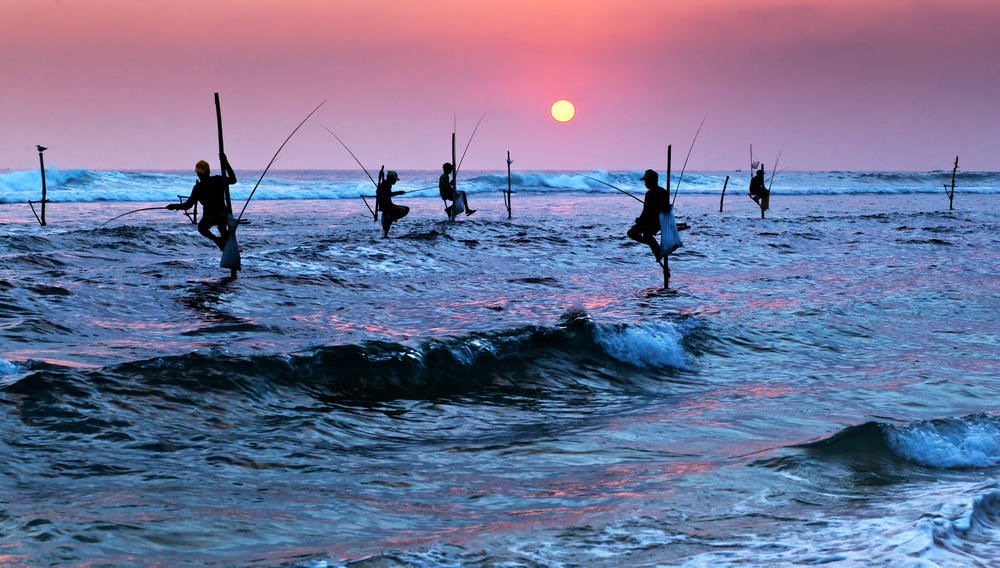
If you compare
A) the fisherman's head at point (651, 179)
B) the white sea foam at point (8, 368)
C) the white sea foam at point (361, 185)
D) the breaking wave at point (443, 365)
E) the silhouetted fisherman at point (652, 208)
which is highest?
the white sea foam at point (361, 185)

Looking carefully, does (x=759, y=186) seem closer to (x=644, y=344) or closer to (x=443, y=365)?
(x=644, y=344)

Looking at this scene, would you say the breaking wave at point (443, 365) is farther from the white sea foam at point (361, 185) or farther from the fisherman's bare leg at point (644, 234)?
the white sea foam at point (361, 185)

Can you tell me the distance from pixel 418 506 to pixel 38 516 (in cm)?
169

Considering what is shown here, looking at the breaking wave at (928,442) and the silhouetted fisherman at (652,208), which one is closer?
the breaking wave at (928,442)

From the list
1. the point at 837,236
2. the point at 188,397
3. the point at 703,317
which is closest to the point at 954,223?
the point at 837,236

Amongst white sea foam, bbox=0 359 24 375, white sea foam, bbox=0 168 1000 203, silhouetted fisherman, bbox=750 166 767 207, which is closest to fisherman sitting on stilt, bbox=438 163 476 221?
white sea foam, bbox=0 168 1000 203

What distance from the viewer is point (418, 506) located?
3727 mm

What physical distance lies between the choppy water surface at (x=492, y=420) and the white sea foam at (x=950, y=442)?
0.02 m

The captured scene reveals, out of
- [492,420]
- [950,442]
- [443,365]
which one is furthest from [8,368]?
[950,442]

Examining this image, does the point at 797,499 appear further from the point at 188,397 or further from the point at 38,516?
the point at 188,397

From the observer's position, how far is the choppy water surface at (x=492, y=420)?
3225 mm

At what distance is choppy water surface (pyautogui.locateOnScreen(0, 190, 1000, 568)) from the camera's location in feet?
10.6

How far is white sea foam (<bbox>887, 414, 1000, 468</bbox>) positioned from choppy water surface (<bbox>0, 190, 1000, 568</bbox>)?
18 mm

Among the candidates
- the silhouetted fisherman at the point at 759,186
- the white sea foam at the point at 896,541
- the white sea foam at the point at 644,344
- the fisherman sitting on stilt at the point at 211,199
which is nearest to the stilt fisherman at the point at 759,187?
the silhouetted fisherman at the point at 759,186
